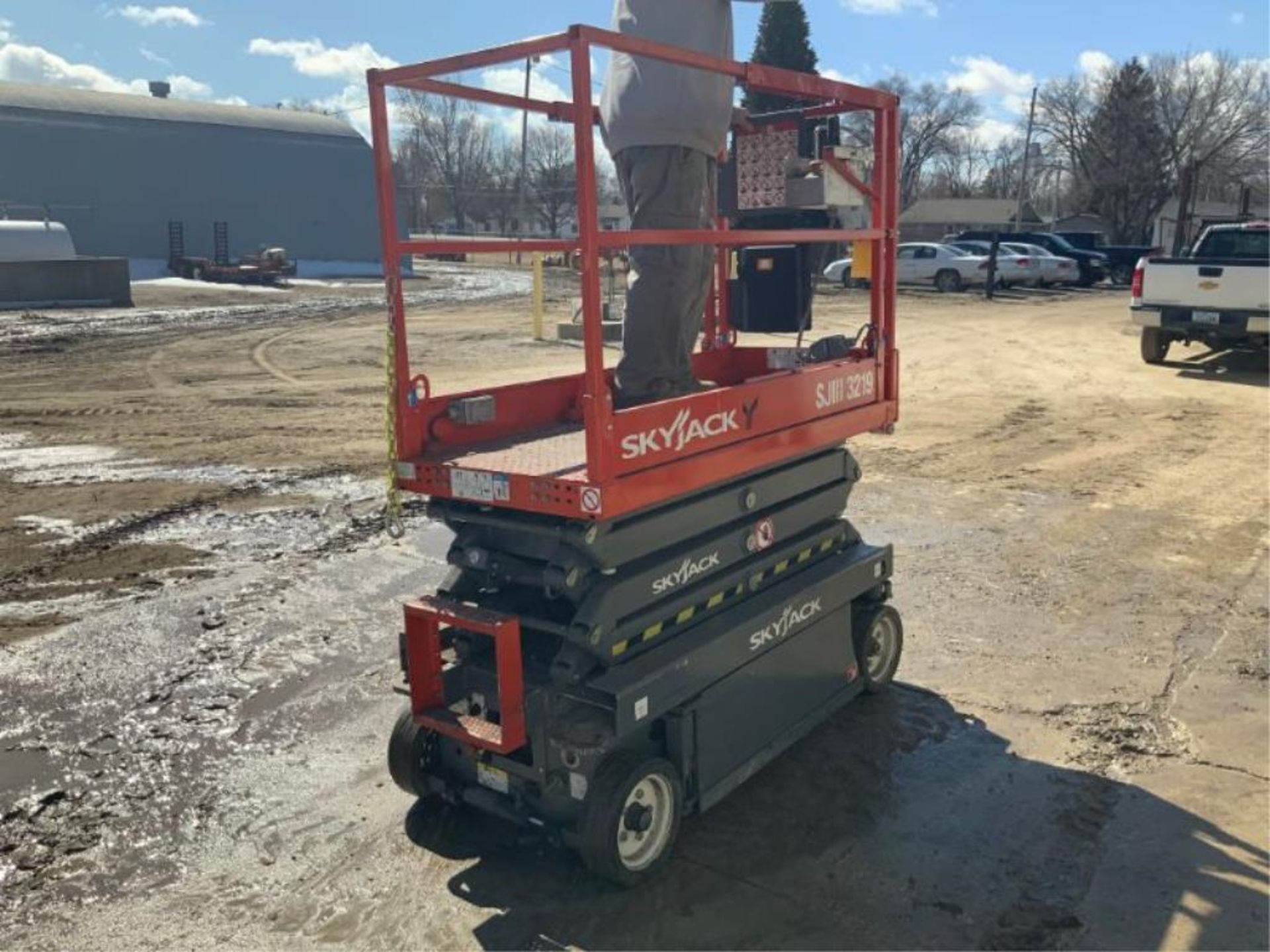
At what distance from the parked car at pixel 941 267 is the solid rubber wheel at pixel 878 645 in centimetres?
2725

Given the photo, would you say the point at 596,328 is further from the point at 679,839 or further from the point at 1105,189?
the point at 1105,189

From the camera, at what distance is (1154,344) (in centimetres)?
1555

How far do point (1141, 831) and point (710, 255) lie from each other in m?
2.72

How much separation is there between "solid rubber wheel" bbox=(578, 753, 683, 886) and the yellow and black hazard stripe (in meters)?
0.38

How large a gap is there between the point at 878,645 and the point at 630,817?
A: 1.95 metres

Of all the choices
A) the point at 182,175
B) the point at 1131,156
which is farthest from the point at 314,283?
the point at 1131,156

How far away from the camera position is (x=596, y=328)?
3283 millimetres

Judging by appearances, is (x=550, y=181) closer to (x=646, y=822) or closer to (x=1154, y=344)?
(x=1154, y=344)

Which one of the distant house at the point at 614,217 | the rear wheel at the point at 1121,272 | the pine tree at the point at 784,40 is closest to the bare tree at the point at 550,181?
the distant house at the point at 614,217

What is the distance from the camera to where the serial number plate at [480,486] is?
355cm

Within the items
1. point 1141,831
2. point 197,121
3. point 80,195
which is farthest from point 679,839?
point 197,121

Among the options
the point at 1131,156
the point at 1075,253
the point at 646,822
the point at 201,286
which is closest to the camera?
the point at 646,822

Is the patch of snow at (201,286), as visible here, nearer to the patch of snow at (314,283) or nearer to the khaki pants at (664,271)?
the patch of snow at (314,283)

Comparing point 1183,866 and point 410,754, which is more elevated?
point 410,754
